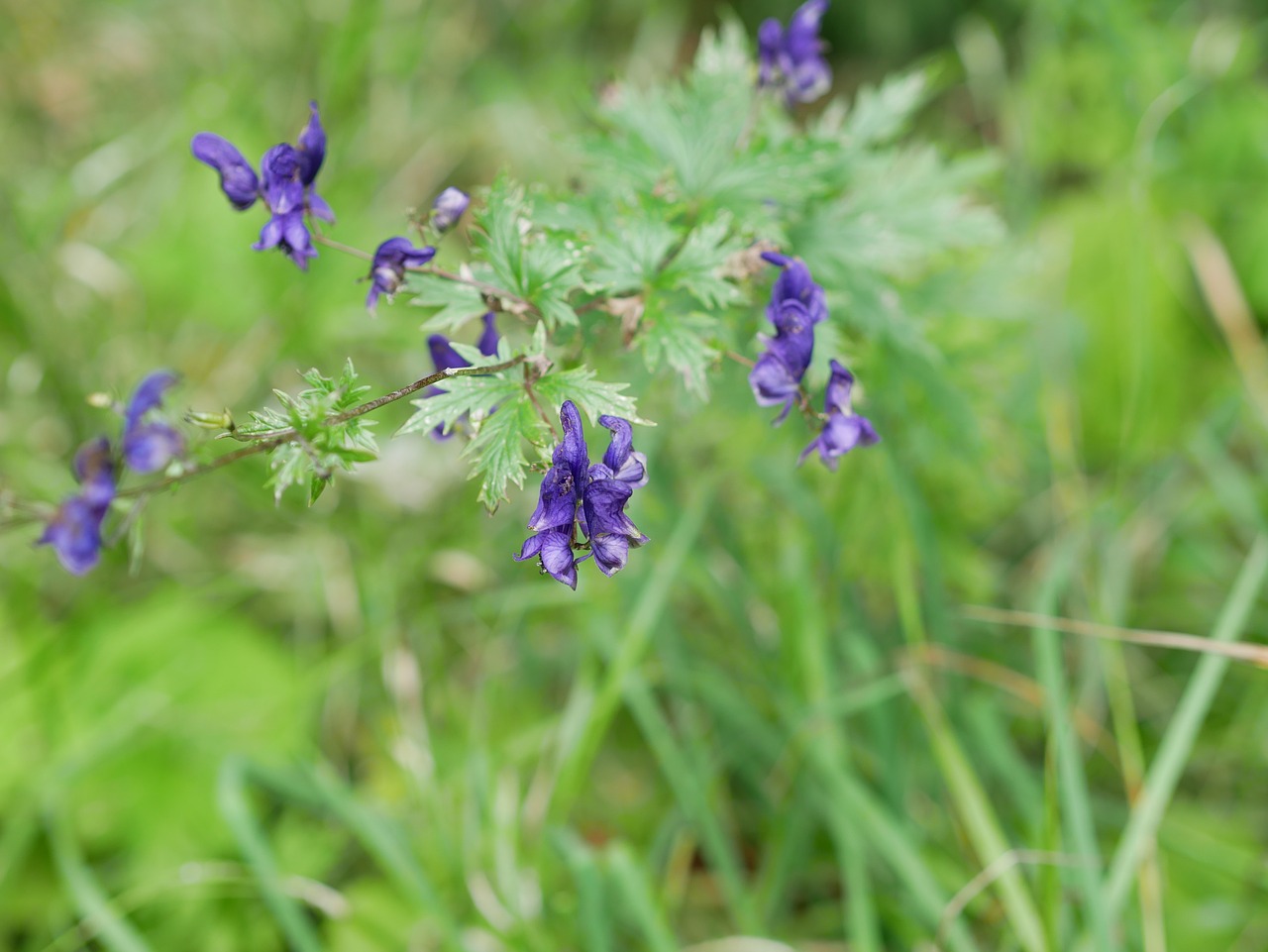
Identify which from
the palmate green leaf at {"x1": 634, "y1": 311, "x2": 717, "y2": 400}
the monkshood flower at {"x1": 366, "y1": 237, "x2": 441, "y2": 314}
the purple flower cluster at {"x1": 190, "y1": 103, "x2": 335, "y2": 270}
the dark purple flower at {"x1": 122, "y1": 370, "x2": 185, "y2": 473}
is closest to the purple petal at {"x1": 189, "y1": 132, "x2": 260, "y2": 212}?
the purple flower cluster at {"x1": 190, "y1": 103, "x2": 335, "y2": 270}

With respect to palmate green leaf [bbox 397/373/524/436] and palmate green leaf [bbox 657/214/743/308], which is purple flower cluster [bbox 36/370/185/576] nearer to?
palmate green leaf [bbox 397/373/524/436]

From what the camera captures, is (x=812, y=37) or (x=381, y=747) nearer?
(x=812, y=37)

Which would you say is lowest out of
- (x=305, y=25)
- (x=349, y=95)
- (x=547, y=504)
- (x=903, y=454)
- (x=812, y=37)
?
(x=547, y=504)

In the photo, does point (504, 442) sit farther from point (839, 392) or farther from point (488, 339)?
point (839, 392)

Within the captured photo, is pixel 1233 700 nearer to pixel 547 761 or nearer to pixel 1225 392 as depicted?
pixel 1225 392

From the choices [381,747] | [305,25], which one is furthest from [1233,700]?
[305,25]

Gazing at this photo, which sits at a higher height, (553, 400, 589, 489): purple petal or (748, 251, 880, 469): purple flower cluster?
(748, 251, 880, 469): purple flower cluster

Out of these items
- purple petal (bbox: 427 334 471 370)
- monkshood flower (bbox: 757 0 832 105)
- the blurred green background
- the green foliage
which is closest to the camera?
the green foliage
